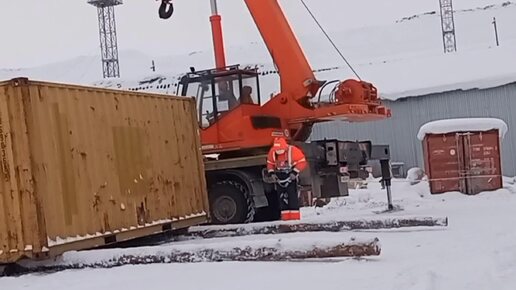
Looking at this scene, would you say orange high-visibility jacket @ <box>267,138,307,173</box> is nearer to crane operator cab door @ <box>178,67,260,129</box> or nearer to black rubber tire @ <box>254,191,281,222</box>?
black rubber tire @ <box>254,191,281,222</box>

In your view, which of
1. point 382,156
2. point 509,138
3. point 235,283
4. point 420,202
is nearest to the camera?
point 235,283

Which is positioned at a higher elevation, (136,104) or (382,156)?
(136,104)

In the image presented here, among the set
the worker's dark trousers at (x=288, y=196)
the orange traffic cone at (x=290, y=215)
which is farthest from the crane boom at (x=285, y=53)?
the orange traffic cone at (x=290, y=215)

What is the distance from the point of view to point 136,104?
11758mm

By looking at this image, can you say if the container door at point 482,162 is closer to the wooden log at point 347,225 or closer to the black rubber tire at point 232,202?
the black rubber tire at point 232,202

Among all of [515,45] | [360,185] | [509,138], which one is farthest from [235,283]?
[515,45]

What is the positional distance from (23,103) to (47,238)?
1600mm

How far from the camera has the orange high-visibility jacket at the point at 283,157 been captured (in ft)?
41.8

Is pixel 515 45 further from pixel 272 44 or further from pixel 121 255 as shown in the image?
pixel 121 255

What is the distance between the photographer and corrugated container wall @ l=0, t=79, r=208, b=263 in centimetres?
943

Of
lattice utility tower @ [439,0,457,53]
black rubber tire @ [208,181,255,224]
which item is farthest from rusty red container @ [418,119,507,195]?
lattice utility tower @ [439,0,457,53]

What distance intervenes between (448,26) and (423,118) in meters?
23.4

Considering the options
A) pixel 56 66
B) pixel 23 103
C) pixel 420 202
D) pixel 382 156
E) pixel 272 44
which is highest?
pixel 56 66

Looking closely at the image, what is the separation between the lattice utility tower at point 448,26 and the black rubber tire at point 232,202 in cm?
3622
